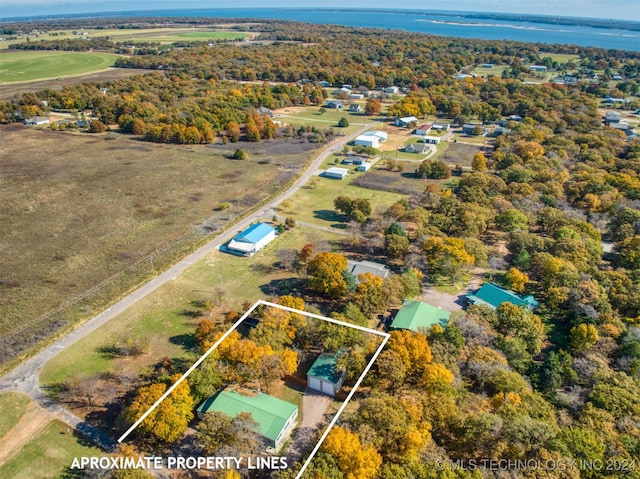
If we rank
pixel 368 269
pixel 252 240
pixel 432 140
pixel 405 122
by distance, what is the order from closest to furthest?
pixel 368 269, pixel 252 240, pixel 432 140, pixel 405 122

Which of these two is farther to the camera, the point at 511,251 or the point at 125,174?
the point at 125,174

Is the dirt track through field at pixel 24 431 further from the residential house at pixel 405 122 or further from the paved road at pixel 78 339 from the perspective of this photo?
the residential house at pixel 405 122

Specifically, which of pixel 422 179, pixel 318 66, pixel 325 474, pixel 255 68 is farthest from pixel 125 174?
pixel 318 66

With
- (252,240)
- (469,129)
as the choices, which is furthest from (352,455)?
(469,129)

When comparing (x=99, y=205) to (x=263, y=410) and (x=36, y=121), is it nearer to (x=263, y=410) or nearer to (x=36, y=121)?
(x=263, y=410)

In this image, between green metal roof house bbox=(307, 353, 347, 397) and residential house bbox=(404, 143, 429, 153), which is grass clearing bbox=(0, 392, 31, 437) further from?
residential house bbox=(404, 143, 429, 153)

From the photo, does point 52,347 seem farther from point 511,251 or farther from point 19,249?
point 511,251

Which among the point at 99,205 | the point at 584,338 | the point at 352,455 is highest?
the point at 352,455
